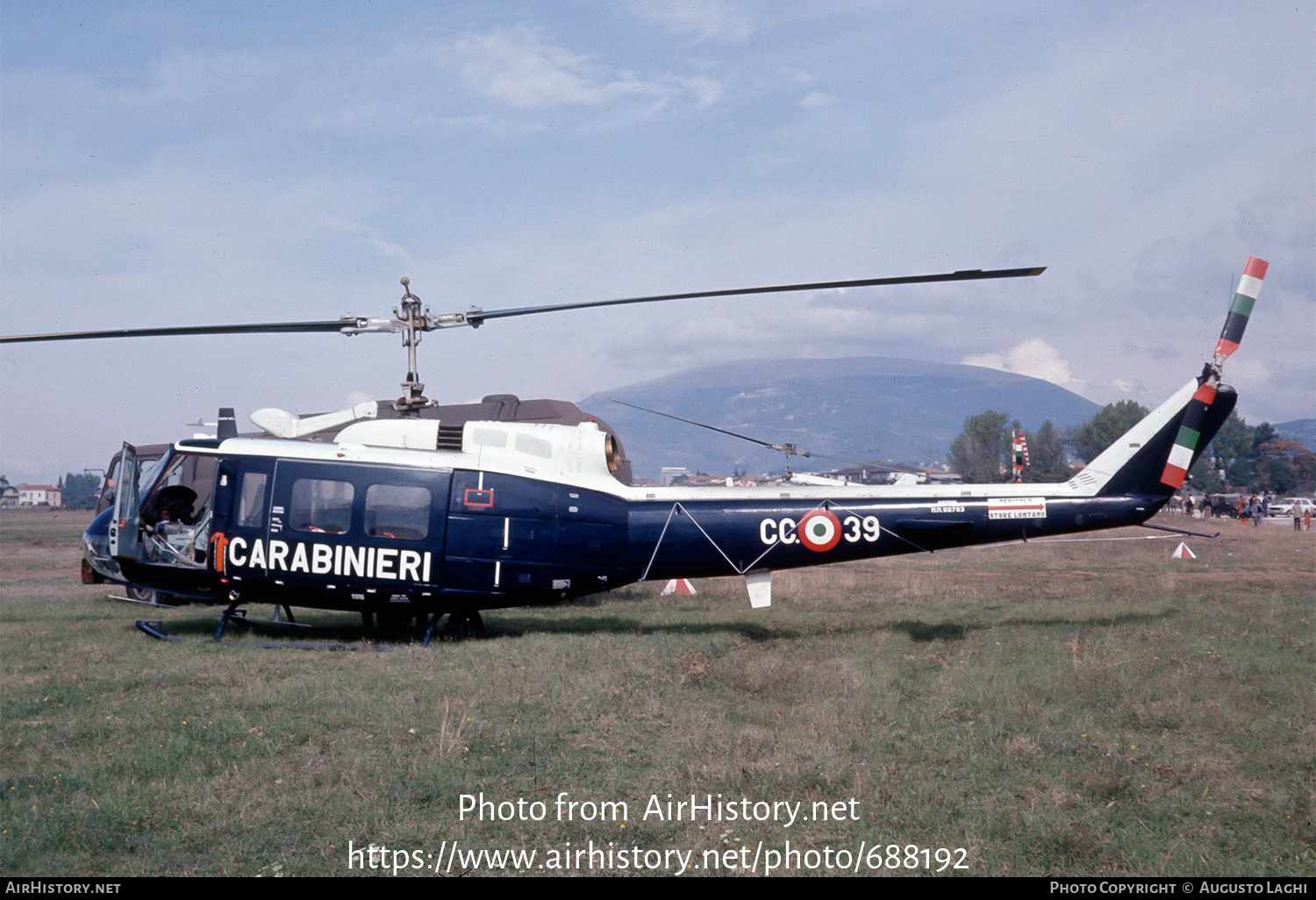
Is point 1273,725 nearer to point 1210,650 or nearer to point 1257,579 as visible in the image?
point 1210,650

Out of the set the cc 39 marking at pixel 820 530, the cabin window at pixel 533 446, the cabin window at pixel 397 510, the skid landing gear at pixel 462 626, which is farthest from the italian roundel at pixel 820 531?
the cabin window at pixel 397 510

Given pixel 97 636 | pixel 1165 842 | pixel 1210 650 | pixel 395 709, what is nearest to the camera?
pixel 1165 842

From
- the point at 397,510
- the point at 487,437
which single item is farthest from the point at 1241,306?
the point at 397,510

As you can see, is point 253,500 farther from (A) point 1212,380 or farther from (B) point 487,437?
(A) point 1212,380

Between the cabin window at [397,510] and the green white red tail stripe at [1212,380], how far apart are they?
1008 centimetres

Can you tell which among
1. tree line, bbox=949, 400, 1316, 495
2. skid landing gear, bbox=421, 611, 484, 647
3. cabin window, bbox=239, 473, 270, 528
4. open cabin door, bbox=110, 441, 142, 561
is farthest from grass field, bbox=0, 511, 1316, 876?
tree line, bbox=949, 400, 1316, 495

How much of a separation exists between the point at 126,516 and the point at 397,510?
13.6ft

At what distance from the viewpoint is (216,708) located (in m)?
9.02

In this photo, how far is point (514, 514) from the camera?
41.8 ft

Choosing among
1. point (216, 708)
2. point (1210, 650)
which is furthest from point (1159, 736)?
point (216, 708)

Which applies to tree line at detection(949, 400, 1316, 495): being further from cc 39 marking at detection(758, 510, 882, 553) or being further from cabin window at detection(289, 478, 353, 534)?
cabin window at detection(289, 478, 353, 534)

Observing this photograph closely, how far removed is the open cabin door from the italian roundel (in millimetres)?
9571

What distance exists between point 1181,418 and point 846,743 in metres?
7.81

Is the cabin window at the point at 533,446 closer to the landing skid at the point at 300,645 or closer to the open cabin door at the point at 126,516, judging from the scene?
the landing skid at the point at 300,645
